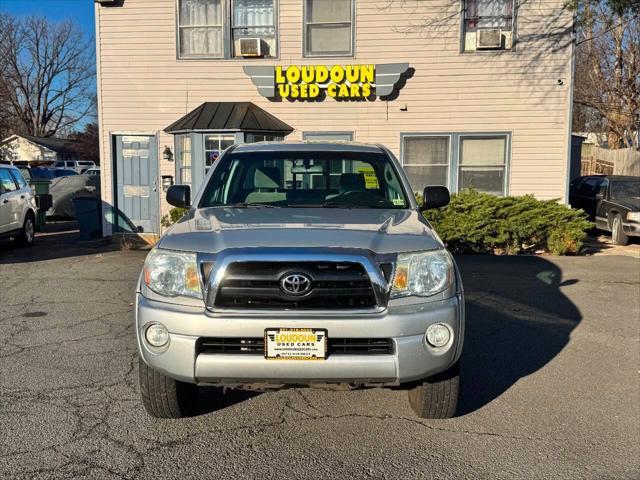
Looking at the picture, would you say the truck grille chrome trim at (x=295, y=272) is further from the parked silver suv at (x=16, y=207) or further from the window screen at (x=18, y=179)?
the window screen at (x=18, y=179)

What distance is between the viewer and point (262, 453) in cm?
339

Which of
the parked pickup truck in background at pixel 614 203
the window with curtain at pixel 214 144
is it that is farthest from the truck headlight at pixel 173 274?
the parked pickup truck in background at pixel 614 203

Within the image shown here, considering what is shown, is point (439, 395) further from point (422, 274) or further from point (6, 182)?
point (6, 182)

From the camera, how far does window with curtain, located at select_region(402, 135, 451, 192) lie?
12.3m

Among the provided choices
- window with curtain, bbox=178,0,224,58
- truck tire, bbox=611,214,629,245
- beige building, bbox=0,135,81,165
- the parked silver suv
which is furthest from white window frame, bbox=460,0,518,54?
beige building, bbox=0,135,81,165

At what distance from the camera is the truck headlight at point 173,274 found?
3.28 meters

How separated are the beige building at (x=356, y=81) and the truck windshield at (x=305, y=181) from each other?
685 cm

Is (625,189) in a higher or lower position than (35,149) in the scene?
lower

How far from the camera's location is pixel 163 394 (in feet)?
11.8

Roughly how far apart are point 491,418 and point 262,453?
156 cm

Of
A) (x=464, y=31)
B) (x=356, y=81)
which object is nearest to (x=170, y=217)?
(x=356, y=81)

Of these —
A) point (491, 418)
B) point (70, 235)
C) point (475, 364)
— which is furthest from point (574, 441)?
point (70, 235)

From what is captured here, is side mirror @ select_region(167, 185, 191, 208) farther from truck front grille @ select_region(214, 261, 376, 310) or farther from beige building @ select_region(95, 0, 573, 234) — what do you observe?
beige building @ select_region(95, 0, 573, 234)

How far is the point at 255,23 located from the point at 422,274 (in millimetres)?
10418
